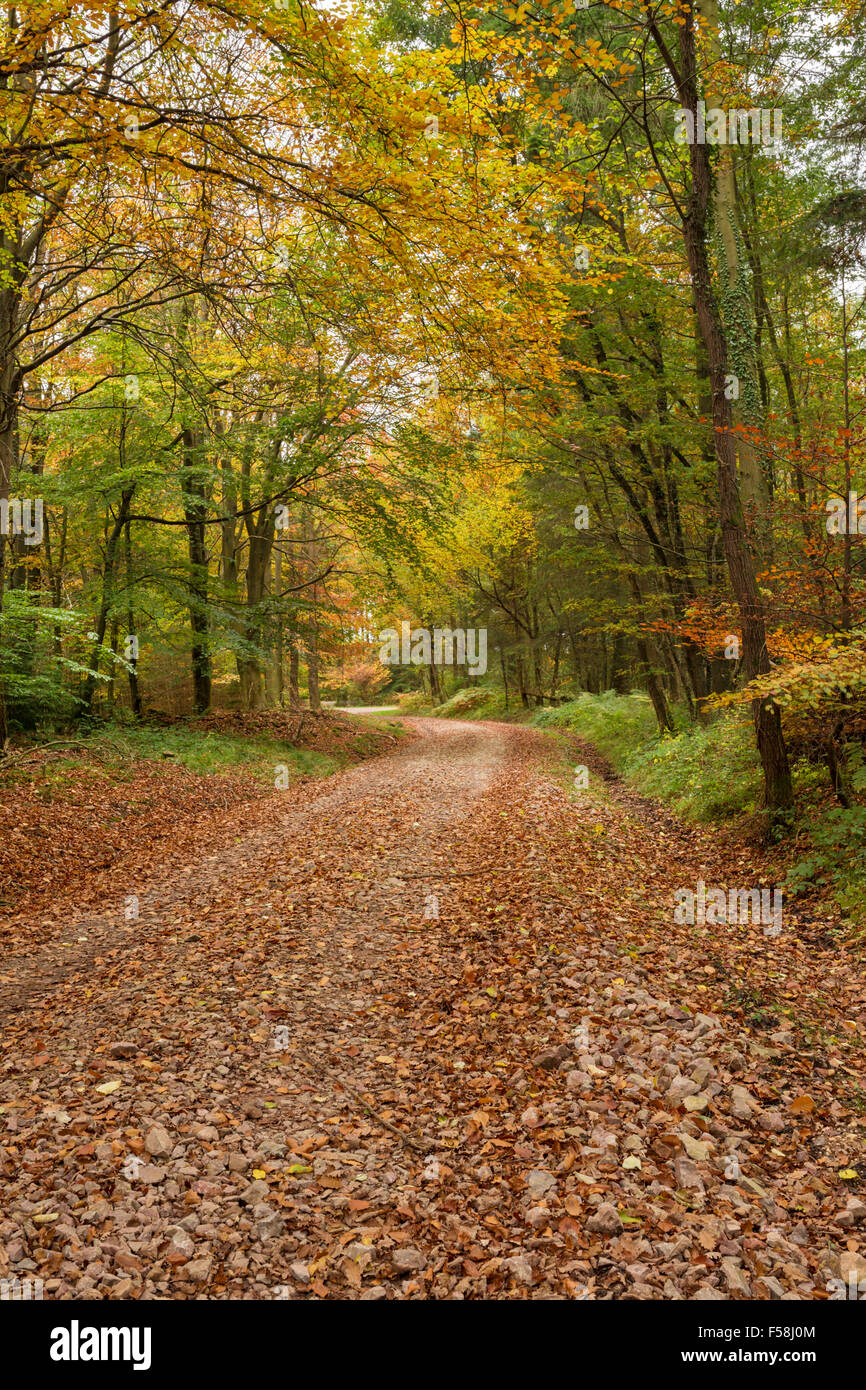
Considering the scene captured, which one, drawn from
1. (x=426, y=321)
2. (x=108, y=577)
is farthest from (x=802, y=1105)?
(x=108, y=577)

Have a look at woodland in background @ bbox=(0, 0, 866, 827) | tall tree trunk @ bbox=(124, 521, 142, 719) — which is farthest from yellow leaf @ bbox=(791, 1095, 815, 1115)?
tall tree trunk @ bbox=(124, 521, 142, 719)

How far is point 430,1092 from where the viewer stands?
4070 millimetres

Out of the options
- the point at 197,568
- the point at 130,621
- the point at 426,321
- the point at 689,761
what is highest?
the point at 426,321

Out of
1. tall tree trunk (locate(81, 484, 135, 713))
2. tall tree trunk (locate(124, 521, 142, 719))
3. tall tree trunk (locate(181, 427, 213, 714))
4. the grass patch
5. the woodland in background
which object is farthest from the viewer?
tall tree trunk (locate(181, 427, 213, 714))

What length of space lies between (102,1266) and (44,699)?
35.9 ft

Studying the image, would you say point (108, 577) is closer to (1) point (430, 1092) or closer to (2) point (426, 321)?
(2) point (426, 321)

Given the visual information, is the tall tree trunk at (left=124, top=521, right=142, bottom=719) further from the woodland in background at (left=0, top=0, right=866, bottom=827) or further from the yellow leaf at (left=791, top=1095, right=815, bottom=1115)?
the yellow leaf at (left=791, top=1095, right=815, bottom=1115)

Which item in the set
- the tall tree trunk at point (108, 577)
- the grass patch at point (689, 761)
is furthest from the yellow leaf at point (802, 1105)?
the tall tree trunk at point (108, 577)

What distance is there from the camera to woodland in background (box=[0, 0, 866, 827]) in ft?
18.1

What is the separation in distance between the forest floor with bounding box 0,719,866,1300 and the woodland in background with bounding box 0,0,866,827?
2.65 metres

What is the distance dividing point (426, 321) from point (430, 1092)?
21.9ft

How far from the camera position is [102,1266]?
2.85 meters

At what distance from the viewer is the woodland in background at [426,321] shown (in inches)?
217
